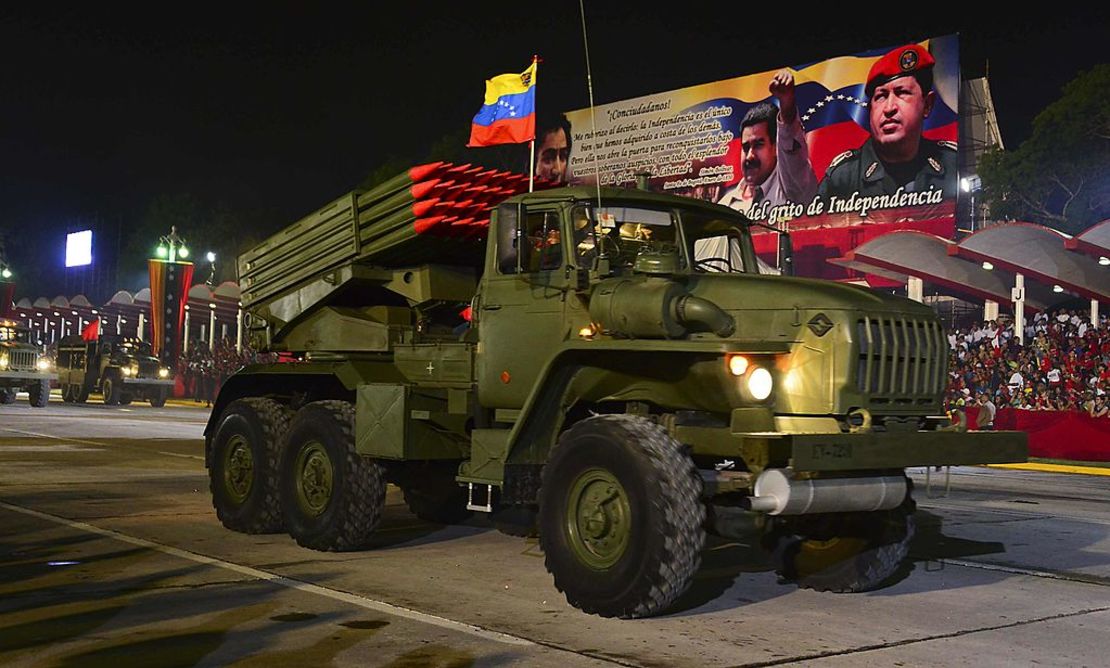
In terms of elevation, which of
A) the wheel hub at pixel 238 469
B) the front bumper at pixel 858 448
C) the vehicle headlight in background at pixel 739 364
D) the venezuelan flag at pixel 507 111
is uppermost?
the venezuelan flag at pixel 507 111

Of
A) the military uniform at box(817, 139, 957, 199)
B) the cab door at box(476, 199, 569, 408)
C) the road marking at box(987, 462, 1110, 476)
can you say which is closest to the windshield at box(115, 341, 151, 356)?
the military uniform at box(817, 139, 957, 199)

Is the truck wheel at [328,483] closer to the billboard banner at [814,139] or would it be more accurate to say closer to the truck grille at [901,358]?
the truck grille at [901,358]

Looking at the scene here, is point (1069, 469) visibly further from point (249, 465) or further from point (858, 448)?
point (858, 448)

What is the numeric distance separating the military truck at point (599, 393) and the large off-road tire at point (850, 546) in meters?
0.02

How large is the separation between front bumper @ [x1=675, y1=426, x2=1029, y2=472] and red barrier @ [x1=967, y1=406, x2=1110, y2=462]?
1516 centimetres

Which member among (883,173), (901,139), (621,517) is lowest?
(621,517)

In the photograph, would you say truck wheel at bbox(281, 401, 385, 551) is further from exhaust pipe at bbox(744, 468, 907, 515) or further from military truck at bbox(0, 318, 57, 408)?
military truck at bbox(0, 318, 57, 408)

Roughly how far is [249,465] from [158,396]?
32406mm

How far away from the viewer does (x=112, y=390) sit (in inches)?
1639

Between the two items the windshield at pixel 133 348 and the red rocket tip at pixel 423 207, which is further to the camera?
the windshield at pixel 133 348

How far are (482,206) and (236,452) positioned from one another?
3.36m

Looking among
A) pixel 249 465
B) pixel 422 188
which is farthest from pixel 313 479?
pixel 422 188

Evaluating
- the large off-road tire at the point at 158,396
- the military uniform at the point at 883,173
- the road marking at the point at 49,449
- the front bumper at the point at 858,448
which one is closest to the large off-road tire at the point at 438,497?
the front bumper at the point at 858,448

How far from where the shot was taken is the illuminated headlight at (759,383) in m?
7.48
